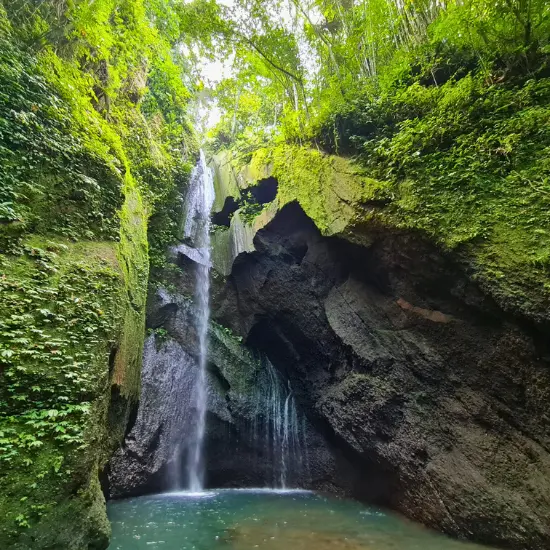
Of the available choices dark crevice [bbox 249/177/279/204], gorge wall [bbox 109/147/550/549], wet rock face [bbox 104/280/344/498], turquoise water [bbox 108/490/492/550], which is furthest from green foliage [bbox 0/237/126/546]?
dark crevice [bbox 249/177/279/204]

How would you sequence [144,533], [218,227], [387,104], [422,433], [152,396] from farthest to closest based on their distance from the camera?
[218,227] < [152,396] < [387,104] < [422,433] < [144,533]

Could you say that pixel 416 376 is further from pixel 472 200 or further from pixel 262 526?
pixel 262 526

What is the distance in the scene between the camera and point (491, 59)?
6.89m

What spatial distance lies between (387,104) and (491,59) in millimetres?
2117

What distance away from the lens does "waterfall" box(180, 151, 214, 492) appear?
935 centimetres

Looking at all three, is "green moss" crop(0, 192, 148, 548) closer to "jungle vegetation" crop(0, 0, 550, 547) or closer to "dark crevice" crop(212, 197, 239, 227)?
"jungle vegetation" crop(0, 0, 550, 547)

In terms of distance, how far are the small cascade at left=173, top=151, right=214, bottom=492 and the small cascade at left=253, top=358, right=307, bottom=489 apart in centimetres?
163

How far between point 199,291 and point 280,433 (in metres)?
5.04

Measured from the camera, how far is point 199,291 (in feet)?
37.5

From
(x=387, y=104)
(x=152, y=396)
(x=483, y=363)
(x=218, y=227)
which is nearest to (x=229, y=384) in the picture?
(x=152, y=396)

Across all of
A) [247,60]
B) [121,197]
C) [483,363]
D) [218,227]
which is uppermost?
[247,60]

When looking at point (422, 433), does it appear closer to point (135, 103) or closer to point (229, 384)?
point (229, 384)

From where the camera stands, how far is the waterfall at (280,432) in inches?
373

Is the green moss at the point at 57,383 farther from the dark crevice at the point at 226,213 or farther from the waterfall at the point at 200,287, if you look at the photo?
the dark crevice at the point at 226,213
